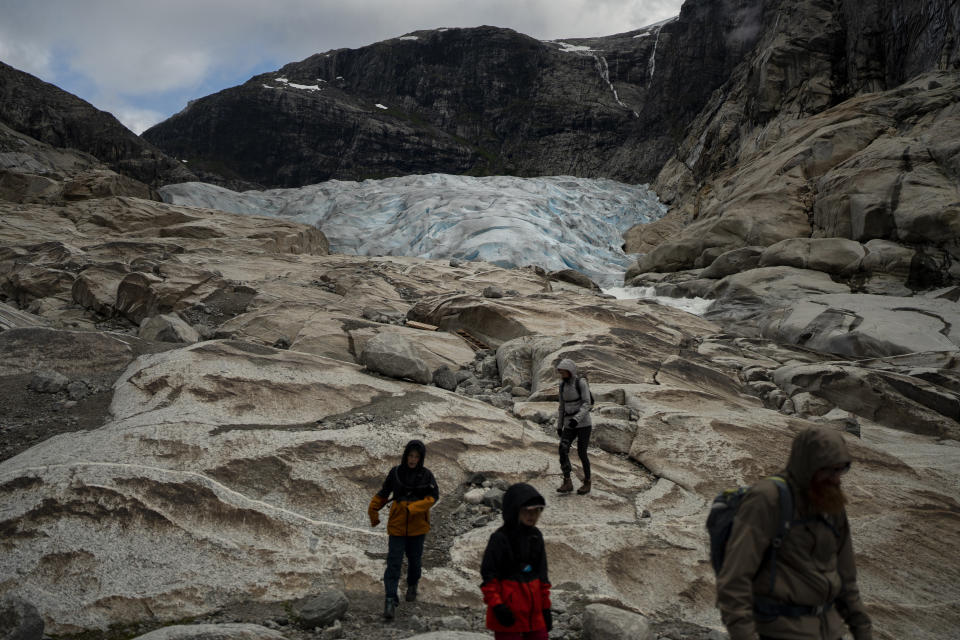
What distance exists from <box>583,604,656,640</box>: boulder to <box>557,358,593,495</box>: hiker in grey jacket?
240cm

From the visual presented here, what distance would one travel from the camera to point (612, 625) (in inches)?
193

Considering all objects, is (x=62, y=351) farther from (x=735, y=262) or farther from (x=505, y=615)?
(x=735, y=262)

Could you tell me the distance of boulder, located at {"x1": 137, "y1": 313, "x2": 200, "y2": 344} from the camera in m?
11.9

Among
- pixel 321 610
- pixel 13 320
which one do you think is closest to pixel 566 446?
pixel 321 610

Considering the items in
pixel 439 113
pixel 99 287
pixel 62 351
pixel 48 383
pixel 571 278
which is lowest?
pixel 48 383

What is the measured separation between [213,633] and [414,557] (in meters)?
1.80

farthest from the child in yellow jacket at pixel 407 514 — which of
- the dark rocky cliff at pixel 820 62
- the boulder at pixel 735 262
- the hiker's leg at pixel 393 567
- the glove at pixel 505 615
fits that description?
the dark rocky cliff at pixel 820 62

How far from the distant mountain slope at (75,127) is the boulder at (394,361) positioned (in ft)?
192

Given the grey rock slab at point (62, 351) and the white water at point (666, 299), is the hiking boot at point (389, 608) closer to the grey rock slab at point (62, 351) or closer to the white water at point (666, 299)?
the grey rock slab at point (62, 351)

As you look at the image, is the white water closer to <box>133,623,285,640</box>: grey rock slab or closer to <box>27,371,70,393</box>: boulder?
<box>27,371,70,393</box>: boulder

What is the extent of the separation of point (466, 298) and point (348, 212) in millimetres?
31983

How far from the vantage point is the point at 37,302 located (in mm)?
16344

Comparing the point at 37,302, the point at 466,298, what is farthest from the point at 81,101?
the point at 466,298

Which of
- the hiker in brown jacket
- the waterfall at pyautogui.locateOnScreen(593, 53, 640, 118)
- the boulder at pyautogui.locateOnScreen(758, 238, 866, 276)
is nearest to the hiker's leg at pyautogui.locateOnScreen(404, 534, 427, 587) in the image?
the hiker in brown jacket
